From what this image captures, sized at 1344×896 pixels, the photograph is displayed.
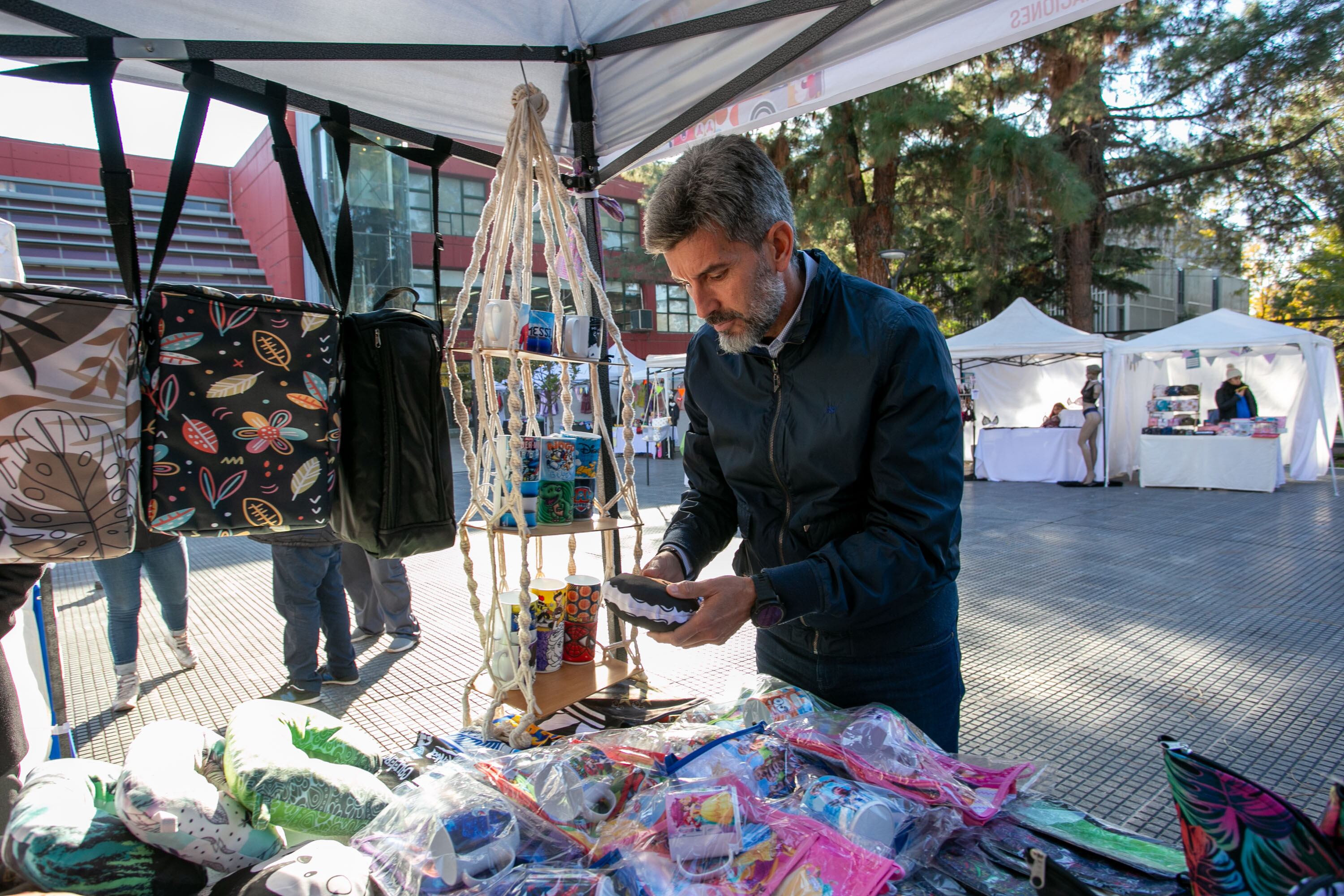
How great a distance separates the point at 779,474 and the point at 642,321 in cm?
2971

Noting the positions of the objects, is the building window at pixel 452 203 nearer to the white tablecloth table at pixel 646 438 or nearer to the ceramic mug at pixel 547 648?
the white tablecloth table at pixel 646 438

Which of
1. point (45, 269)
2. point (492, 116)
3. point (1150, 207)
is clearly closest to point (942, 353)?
point (492, 116)

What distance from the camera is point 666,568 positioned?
5.52 feet

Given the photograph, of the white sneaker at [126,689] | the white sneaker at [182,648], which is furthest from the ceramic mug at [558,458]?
the white sneaker at [182,648]

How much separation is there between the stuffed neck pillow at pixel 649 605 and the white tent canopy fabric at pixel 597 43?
1.52 metres

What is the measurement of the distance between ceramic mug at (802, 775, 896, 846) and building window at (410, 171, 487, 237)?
1038 inches

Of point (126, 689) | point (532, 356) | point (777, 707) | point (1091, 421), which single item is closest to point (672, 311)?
point (1091, 421)

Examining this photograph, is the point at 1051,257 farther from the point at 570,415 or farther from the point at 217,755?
the point at 217,755

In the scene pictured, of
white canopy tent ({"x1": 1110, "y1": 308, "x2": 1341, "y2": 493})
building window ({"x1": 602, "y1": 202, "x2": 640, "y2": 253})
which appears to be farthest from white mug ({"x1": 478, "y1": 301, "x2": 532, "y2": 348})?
building window ({"x1": 602, "y1": 202, "x2": 640, "y2": 253})

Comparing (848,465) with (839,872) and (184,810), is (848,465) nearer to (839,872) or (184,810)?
(839,872)

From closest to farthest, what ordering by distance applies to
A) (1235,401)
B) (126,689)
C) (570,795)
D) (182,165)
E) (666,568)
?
(570,795) < (182,165) < (666,568) < (126,689) < (1235,401)

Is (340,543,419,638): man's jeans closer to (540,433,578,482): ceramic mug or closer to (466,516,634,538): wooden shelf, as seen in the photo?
(466,516,634,538): wooden shelf

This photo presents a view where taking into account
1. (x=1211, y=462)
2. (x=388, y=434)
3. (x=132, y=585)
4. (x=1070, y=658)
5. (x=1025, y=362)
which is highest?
(x=1025, y=362)

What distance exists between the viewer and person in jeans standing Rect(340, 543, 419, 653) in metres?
4.58
